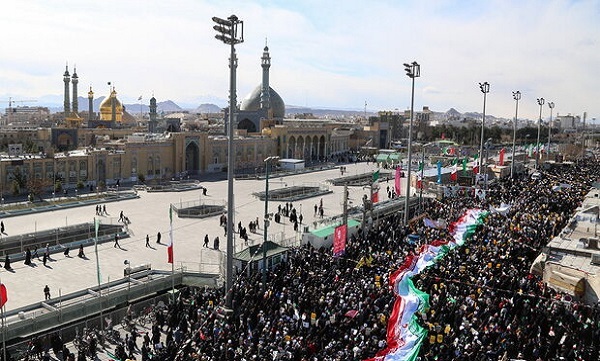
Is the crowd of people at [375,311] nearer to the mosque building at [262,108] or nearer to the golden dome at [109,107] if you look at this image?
the mosque building at [262,108]

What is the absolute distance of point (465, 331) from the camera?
1291 cm

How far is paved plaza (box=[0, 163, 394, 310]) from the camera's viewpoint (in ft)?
60.5

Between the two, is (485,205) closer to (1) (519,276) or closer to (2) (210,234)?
(1) (519,276)

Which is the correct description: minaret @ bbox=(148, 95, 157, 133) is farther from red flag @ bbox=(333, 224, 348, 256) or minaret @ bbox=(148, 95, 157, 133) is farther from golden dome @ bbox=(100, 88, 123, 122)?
red flag @ bbox=(333, 224, 348, 256)

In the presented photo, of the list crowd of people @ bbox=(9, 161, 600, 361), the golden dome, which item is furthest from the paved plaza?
the golden dome

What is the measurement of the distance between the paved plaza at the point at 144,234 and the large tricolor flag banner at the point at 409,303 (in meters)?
6.57

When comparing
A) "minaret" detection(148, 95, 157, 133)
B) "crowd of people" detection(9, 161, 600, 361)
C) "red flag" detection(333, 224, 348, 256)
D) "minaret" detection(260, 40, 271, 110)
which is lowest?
"crowd of people" detection(9, 161, 600, 361)

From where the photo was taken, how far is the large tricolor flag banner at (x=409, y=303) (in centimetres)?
1194

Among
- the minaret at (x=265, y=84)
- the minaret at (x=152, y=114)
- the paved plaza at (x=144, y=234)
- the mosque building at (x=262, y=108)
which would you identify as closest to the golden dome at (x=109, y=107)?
the minaret at (x=152, y=114)

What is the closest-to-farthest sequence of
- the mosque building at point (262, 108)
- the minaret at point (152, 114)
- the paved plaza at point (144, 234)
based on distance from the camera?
1. the paved plaza at point (144, 234)
2. the minaret at point (152, 114)
3. the mosque building at point (262, 108)

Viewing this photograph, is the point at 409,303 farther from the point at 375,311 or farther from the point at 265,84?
the point at 265,84

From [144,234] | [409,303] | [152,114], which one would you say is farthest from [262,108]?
[409,303]

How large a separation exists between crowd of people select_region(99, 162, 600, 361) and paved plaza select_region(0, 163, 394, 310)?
436cm

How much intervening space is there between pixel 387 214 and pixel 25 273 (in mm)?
Result: 18135
